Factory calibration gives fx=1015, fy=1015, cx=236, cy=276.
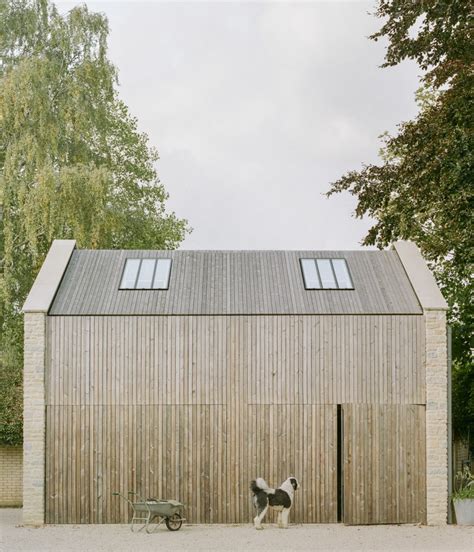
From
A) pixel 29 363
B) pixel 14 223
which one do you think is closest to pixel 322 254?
pixel 29 363

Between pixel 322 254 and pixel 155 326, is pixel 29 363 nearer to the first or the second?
pixel 155 326

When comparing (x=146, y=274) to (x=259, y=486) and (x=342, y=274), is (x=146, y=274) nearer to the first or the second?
(x=342, y=274)

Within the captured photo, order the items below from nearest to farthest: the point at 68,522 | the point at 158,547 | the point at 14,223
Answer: the point at 158,547 → the point at 68,522 → the point at 14,223

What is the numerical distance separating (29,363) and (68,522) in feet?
10.4

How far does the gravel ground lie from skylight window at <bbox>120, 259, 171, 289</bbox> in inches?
195

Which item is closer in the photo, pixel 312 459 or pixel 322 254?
pixel 312 459

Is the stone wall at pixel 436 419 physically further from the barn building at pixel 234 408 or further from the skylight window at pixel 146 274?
the skylight window at pixel 146 274

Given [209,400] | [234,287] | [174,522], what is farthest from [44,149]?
[174,522]

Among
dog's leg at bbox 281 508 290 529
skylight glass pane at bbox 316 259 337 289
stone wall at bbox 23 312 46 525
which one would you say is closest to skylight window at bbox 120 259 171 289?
stone wall at bbox 23 312 46 525

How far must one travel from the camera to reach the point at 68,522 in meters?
19.7

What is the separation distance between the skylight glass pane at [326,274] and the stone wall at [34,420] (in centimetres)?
587

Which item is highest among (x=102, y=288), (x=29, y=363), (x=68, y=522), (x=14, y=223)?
(x=14, y=223)

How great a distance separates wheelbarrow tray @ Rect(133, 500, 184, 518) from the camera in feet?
60.1

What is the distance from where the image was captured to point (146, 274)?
2170 centimetres
